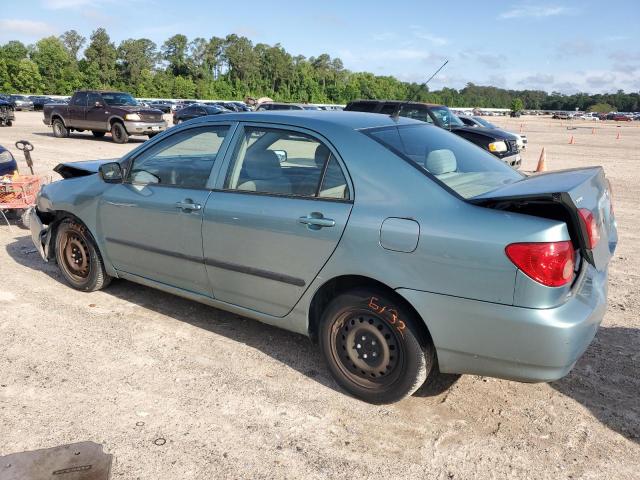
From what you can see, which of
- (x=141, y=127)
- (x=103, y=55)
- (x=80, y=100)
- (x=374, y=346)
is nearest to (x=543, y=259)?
(x=374, y=346)

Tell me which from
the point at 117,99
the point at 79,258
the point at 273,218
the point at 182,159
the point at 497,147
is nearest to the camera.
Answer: the point at 273,218

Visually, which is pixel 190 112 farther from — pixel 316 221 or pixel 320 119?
pixel 316 221

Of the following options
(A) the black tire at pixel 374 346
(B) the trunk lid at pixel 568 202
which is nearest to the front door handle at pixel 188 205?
(A) the black tire at pixel 374 346

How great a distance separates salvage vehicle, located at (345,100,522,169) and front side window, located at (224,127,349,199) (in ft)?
31.1

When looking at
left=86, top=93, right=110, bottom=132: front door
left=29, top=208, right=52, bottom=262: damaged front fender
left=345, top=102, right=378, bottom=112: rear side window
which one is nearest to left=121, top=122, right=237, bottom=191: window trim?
left=29, top=208, right=52, bottom=262: damaged front fender

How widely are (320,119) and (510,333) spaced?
5.74 feet

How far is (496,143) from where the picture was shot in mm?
13109

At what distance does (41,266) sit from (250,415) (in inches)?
144

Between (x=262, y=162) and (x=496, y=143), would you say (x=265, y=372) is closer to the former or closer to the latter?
(x=262, y=162)

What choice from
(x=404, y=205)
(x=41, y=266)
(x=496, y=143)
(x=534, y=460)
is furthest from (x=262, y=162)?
(x=496, y=143)

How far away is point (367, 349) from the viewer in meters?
3.16

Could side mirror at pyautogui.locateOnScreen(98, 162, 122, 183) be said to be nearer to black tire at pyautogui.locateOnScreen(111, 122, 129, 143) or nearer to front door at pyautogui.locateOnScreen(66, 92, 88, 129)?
black tire at pyautogui.locateOnScreen(111, 122, 129, 143)

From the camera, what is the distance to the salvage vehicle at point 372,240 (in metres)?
2.62

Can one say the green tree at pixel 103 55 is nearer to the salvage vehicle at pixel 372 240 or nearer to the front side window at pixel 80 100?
the front side window at pixel 80 100
